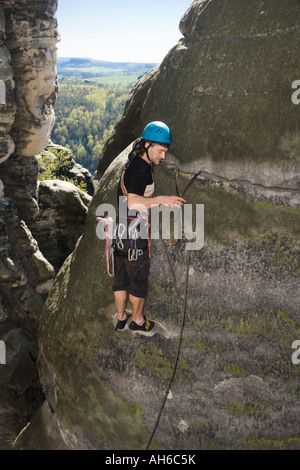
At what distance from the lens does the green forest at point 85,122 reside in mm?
119812

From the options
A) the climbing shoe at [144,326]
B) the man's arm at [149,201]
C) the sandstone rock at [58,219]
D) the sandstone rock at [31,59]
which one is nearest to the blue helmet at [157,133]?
the man's arm at [149,201]

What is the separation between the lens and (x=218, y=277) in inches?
219

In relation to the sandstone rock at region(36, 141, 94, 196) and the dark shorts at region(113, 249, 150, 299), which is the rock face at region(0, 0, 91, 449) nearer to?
the dark shorts at region(113, 249, 150, 299)

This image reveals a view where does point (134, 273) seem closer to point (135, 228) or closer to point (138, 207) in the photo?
point (135, 228)

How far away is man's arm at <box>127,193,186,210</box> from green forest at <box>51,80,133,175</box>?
368ft

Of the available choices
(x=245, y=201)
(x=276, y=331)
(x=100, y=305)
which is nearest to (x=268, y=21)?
(x=245, y=201)

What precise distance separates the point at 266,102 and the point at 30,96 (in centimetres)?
730

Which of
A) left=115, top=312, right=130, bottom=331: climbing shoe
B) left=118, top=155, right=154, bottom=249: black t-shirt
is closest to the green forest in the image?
left=115, top=312, right=130, bottom=331: climbing shoe

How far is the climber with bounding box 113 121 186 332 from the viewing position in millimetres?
5254

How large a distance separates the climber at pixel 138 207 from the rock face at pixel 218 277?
0.21 m

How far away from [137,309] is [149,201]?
150 cm

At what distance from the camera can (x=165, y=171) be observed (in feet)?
19.5

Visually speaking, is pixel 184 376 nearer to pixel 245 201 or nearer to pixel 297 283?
pixel 297 283

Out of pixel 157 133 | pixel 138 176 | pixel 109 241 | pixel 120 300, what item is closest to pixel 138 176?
pixel 138 176
